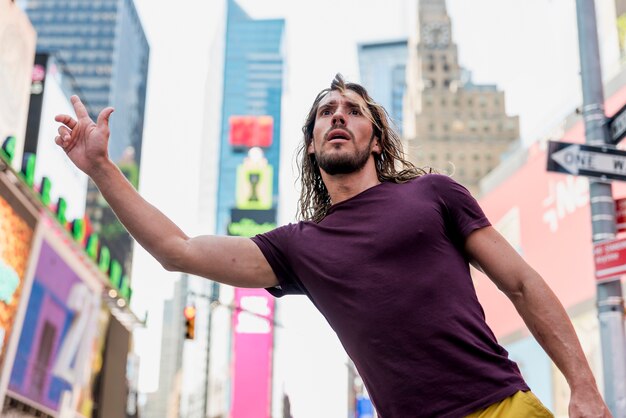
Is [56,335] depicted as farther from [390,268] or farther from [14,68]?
[390,268]

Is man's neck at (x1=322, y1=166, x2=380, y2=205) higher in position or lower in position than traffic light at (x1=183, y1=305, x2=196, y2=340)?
lower

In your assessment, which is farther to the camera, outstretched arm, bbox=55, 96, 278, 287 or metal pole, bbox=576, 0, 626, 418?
metal pole, bbox=576, 0, 626, 418

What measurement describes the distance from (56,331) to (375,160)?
890 inches

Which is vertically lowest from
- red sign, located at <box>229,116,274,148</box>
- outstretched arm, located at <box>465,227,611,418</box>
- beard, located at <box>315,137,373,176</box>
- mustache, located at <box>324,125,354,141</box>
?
outstretched arm, located at <box>465,227,611,418</box>

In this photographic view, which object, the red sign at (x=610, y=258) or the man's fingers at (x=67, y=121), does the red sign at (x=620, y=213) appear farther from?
the man's fingers at (x=67, y=121)

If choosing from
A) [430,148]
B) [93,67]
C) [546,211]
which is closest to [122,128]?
[93,67]

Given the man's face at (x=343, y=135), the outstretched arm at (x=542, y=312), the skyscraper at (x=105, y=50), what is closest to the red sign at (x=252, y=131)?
the skyscraper at (x=105, y=50)

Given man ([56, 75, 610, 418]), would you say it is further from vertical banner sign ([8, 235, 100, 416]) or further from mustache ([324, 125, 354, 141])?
vertical banner sign ([8, 235, 100, 416])

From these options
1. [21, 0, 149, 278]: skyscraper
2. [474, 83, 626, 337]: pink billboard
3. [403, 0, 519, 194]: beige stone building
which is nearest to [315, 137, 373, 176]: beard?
[474, 83, 626, 337]: pink billboard

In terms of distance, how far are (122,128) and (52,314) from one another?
120 metres

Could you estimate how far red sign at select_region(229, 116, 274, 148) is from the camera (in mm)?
90688

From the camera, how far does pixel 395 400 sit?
8.98 ft

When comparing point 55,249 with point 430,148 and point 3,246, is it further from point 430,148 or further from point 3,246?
point 430,148

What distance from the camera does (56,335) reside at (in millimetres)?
24250
